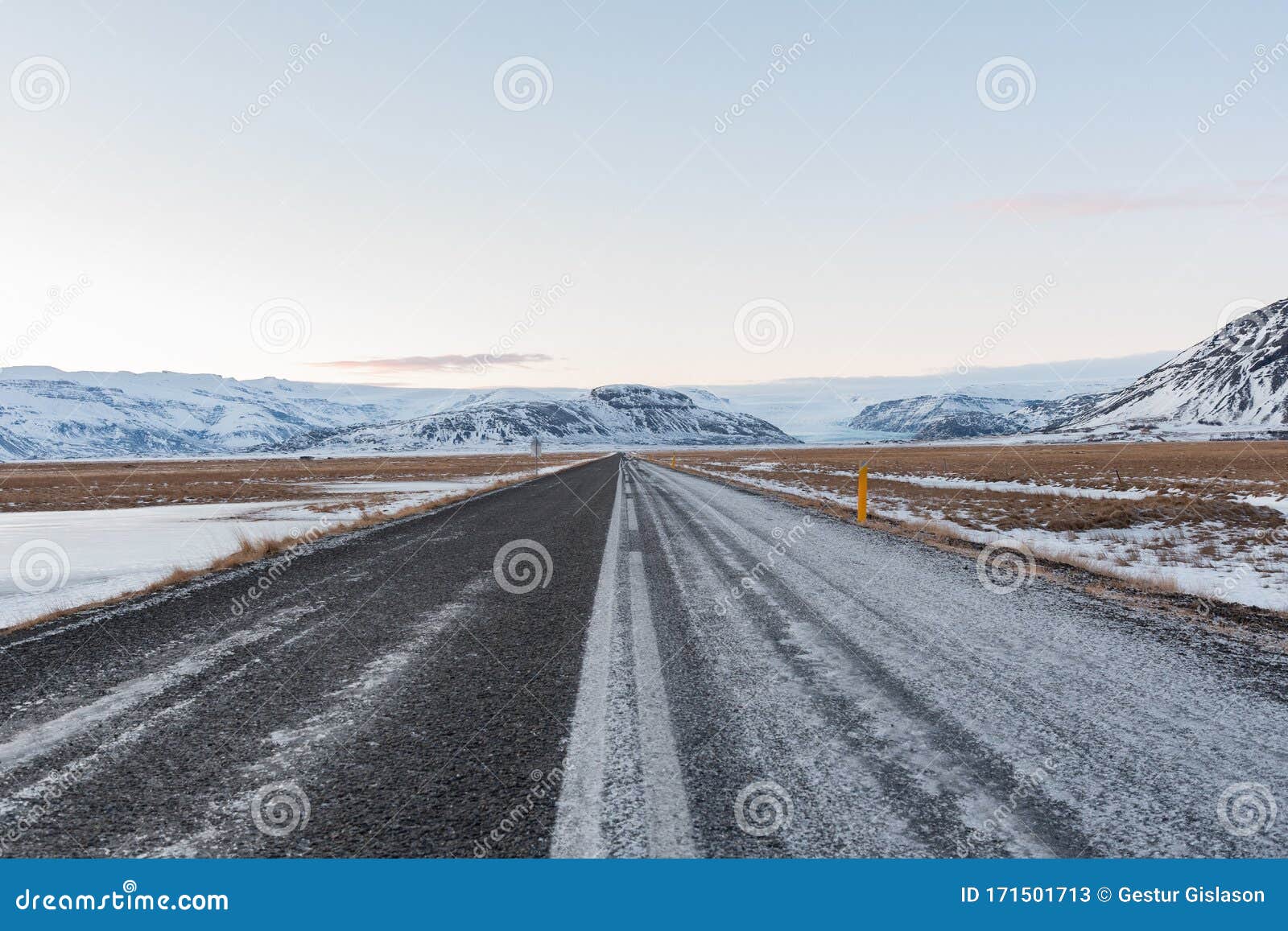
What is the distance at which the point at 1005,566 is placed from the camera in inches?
403

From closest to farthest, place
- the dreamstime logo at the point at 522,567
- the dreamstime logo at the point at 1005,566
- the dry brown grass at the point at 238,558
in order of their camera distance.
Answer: the dry brown grass at the point at 238,558 < the dreamstime logo at the point at 1005,566 < the dreamstime logo at the point at 522,567

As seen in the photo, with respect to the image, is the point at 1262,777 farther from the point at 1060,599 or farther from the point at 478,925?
the point at 1060,599

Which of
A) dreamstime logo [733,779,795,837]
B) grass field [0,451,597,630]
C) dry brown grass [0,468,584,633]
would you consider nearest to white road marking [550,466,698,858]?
dreamstime logo [733,779,795,837]

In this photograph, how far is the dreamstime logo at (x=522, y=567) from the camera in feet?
30.8

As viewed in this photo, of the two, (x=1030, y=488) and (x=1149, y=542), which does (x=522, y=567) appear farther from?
(x=1030, y=488)

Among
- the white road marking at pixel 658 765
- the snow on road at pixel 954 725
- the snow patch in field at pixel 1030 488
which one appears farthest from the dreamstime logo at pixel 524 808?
the snow patch in field at pixel 1030 488

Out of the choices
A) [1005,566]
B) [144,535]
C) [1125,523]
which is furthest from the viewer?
[144,535]

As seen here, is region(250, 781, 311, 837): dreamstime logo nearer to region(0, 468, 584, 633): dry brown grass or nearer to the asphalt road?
the asphalt road

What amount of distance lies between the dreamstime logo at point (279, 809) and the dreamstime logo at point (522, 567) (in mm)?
5348

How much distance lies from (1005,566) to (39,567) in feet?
51.8

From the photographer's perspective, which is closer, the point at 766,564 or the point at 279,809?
the point at 279,809

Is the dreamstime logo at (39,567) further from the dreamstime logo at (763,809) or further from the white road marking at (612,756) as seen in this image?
the dreamstime logo at (763,809)

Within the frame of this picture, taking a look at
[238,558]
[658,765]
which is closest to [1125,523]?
[658,765]

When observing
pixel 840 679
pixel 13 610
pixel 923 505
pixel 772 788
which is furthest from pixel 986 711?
pixel 923 505
